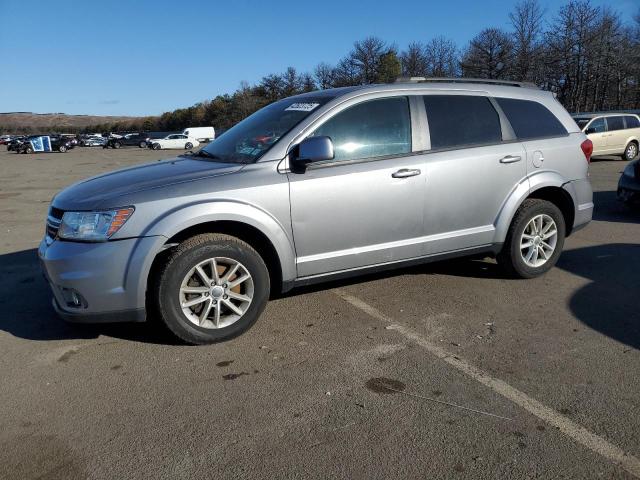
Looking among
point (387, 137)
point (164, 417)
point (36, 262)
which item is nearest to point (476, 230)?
point (387, 137)

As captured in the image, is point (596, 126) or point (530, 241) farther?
point (596, 126)

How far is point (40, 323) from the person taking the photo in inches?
169

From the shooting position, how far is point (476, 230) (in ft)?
15.5

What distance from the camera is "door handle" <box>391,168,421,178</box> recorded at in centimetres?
422

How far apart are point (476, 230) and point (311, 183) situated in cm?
170

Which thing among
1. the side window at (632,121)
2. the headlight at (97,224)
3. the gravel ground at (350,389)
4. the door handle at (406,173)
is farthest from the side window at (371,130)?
the side window at (632,121)

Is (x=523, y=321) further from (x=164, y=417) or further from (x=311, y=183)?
(x=164, y=417)

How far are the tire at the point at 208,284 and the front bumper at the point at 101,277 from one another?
0.54ft

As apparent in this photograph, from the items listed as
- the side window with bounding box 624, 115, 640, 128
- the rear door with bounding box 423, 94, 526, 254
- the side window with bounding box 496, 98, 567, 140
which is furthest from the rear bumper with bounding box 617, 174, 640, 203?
the side window with bounding box 624, 115, 640, 128

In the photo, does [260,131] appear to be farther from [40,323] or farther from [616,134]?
[616,134]

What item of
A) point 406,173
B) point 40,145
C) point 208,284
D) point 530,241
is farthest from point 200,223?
point 40,145

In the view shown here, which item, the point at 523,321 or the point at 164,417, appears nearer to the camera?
the point at 164,417

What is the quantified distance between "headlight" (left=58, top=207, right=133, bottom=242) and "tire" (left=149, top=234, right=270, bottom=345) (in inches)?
16.0

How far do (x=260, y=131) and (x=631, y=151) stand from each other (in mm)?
17481
